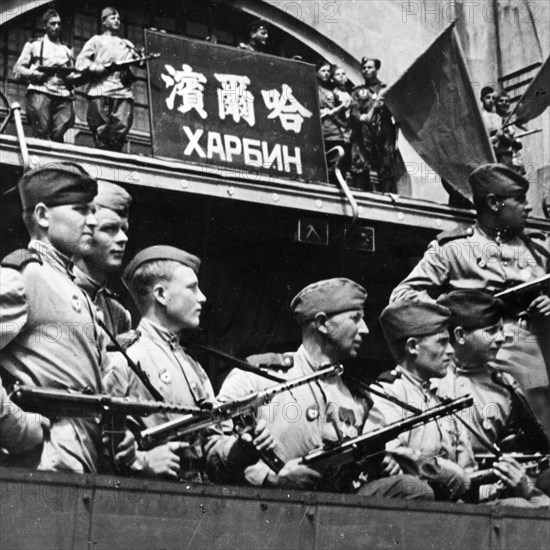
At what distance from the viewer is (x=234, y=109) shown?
1120cm

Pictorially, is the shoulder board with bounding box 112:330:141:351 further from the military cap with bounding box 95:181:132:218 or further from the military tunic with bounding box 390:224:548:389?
the military tunic with bounding box 390:224:548:389

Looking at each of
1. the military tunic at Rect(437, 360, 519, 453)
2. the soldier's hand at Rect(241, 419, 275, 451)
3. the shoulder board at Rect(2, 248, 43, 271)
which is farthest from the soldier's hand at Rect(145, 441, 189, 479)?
the military tunic at Rect(437, 360, 519, 453)

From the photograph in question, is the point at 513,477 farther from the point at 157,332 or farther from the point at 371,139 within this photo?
the point at 371,139

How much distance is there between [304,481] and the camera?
827 centimetres

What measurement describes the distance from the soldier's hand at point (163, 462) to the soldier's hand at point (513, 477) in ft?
7.98

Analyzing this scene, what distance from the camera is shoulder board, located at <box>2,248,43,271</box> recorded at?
7.52 meters

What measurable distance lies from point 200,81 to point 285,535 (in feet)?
14.3

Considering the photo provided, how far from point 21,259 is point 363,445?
2221 mm

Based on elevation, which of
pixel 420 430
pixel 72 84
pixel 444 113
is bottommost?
pixel 420 430

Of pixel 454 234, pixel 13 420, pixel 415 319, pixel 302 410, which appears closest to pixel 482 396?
pixel 415 319

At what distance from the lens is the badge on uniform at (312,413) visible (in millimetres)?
8625

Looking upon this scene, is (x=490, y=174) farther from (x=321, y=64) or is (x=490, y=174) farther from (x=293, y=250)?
(x=321, y=64)

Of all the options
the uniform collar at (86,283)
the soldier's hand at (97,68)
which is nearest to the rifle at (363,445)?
the uniform collar at (86,283)

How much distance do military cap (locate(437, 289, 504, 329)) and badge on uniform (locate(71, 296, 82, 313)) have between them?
10.7ft
